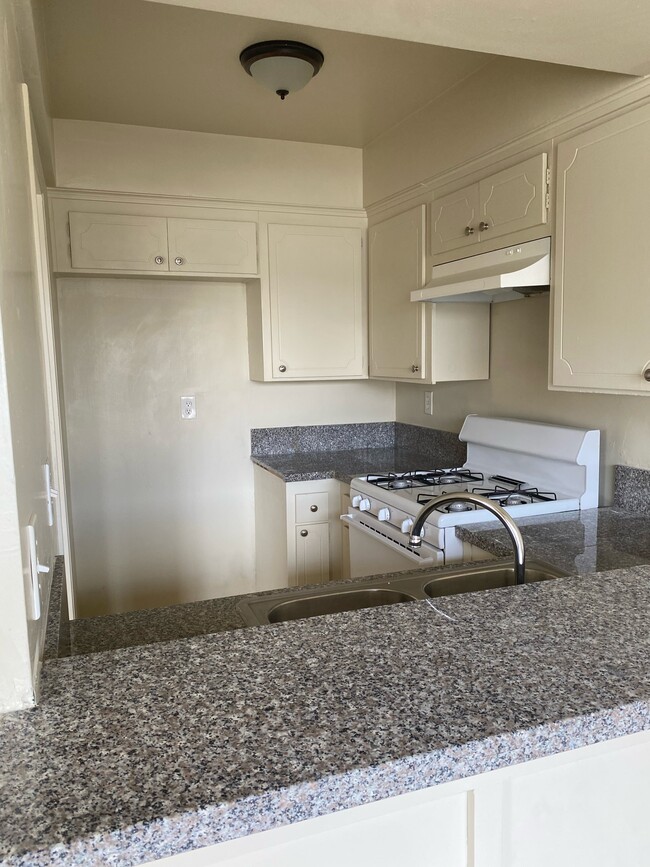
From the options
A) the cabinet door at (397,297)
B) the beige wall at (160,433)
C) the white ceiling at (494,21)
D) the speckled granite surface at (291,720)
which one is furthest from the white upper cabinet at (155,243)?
the speckled granite surface at (291,720)

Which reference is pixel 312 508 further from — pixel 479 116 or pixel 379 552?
pixel 479 116

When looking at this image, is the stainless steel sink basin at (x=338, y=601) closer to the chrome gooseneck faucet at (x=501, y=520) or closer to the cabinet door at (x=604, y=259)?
the chrome gooseneck faucet at (x=501, y=520)

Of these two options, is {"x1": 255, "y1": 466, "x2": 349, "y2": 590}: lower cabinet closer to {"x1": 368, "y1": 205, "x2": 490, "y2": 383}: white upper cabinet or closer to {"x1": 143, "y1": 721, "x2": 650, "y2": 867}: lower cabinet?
{"x1": 368, "y1": 205, "x2": 490, "y2": 383}: white upper cabinet

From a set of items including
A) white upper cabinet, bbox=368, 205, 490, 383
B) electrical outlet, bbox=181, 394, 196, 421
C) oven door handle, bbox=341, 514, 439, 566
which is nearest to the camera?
oven door handle, bbox=341, 514, 439, 566

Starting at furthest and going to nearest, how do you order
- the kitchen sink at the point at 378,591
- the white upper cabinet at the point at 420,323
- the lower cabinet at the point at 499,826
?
the white upper cabinet at the point at 420,323 < the kitchen sink at the point at 378,591 < the lower cabinet at the point at 499,826

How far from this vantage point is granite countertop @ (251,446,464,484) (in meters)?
2.95

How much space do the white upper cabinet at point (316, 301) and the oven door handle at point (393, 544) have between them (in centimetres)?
86

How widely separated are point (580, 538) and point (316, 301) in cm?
181

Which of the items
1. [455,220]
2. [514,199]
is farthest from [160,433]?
[514,199]

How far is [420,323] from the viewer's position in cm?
277

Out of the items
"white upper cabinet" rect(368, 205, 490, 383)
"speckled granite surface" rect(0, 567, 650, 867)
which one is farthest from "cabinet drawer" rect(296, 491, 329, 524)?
"speckled granite surface" rect(0, 567, 650, 867)

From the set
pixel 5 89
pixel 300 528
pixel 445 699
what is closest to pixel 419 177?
pixel 300 528

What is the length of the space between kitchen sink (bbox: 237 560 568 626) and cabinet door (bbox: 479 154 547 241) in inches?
44.8

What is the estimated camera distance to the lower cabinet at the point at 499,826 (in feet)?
2.36
